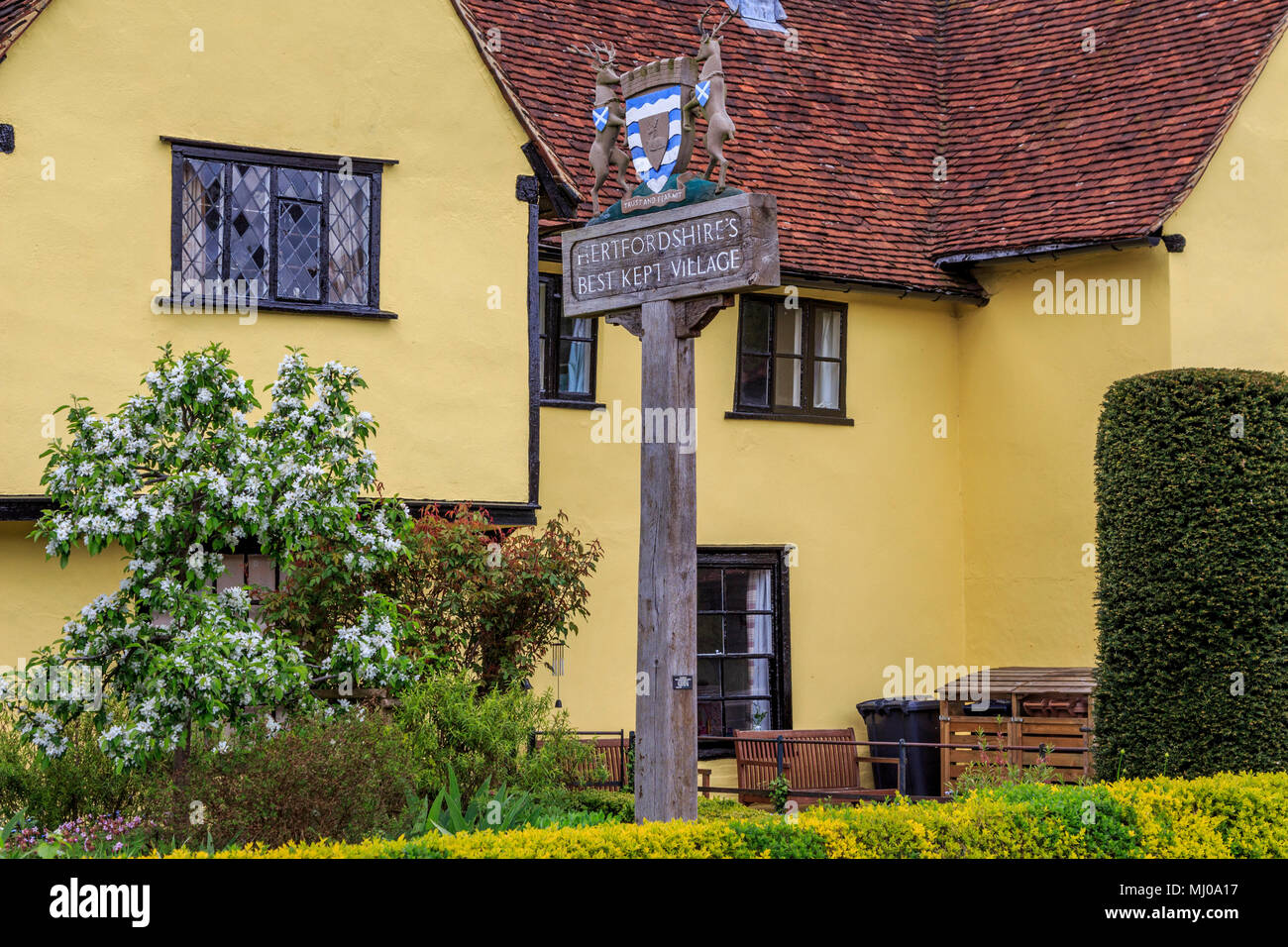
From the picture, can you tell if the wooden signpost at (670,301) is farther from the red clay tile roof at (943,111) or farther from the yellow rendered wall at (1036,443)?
the yellow rendered wall at (1036,443)

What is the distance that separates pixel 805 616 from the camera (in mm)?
16750

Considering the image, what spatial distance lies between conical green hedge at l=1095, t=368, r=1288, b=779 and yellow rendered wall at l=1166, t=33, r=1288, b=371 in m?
5.45

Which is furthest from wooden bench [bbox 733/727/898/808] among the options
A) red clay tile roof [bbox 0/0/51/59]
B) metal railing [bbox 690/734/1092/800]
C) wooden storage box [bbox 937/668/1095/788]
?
red clay tile roof [bbox 0/0/51/59]

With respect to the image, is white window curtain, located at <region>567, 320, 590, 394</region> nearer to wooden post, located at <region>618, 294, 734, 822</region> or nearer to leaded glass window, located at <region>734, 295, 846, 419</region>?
leaded glass window, located at <region>734, 295, 846, 419</region>

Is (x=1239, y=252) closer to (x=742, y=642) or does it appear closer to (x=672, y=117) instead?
(x=742, y=642)

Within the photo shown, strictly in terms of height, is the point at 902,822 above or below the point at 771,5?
below

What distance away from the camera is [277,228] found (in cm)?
1337

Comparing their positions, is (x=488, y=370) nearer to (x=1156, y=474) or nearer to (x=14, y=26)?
(x=14, y=26)

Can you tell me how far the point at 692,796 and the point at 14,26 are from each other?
817cm

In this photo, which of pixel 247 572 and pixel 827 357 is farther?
pixel 827 357

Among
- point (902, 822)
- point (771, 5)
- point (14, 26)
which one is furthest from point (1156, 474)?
point (771, 5)

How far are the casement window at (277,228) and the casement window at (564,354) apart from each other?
2306 millimetres

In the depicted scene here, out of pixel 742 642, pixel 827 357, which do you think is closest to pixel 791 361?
pixel 827 357

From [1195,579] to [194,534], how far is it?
20.5 feet
